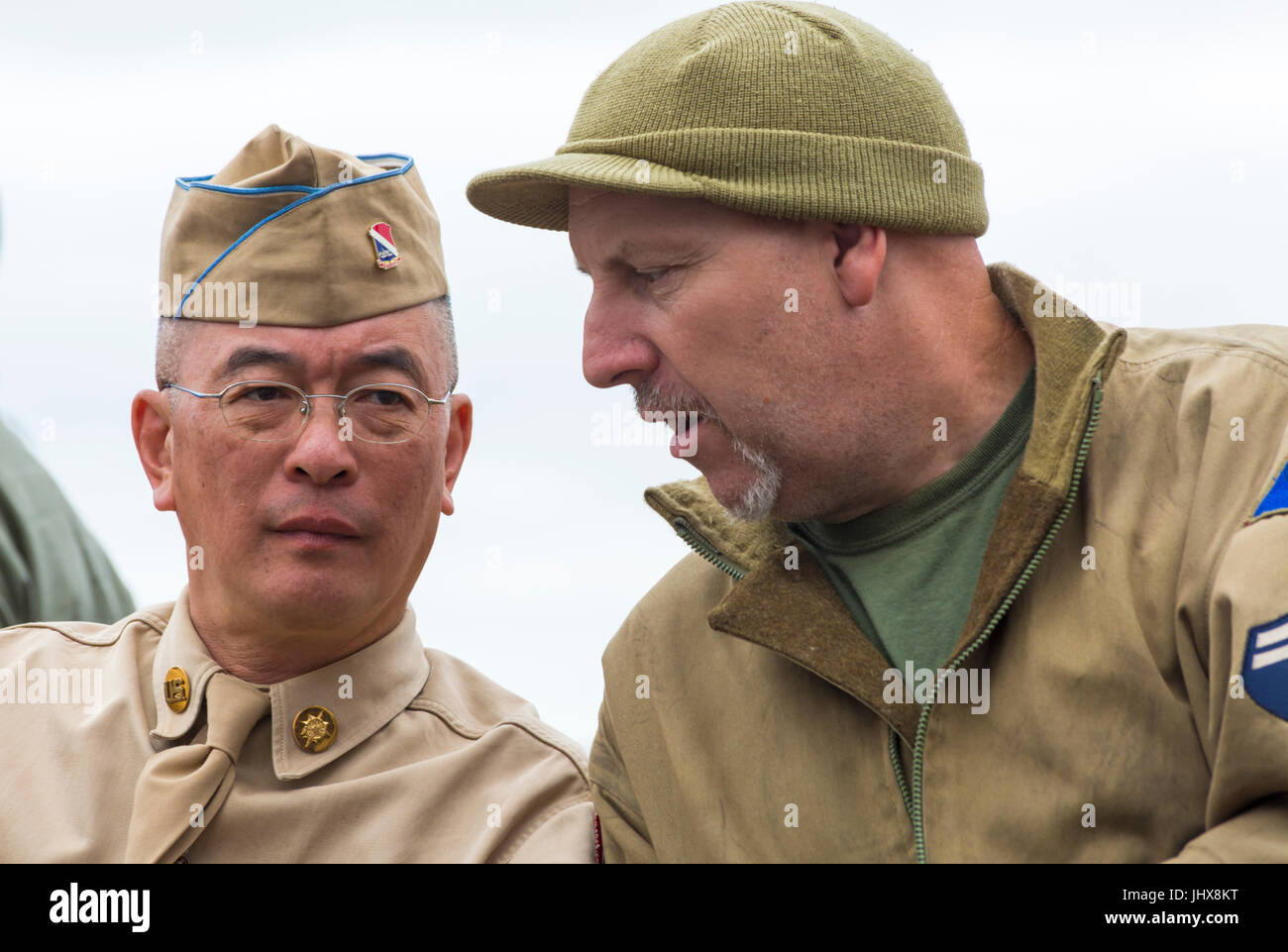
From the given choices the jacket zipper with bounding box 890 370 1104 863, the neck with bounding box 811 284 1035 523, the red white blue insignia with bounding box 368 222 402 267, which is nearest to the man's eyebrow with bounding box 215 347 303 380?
the red white blue insignia with bounding box 368 222 402 267

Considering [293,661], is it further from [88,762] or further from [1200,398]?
[1200,398]

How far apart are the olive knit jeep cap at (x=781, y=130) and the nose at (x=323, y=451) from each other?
64cm

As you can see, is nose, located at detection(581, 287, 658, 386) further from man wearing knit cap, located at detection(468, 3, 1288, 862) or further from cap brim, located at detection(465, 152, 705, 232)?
cap brim, located at detection(465, 152, 705, 232)

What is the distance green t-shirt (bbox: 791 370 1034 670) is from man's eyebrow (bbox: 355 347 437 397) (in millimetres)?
1066

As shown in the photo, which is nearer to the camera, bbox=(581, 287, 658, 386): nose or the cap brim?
the cap brim

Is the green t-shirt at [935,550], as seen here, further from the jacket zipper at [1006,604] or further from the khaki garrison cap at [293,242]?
the khaki garrison cap at [293,242]

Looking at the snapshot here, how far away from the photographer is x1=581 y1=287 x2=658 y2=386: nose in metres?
2.77

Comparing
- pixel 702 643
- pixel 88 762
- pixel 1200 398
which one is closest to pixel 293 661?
pixel 88 762

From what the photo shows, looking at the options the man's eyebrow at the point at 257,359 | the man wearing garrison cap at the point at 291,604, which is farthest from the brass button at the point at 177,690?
the man's eyebrow at the point at 257,359

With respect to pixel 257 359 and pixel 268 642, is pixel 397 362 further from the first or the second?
pixel 268 642

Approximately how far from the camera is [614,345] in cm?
278

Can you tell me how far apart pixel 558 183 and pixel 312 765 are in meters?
1.31

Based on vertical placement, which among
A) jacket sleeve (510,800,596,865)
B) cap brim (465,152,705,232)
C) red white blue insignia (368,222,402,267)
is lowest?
jacket sleeve (510,800,596,865)
